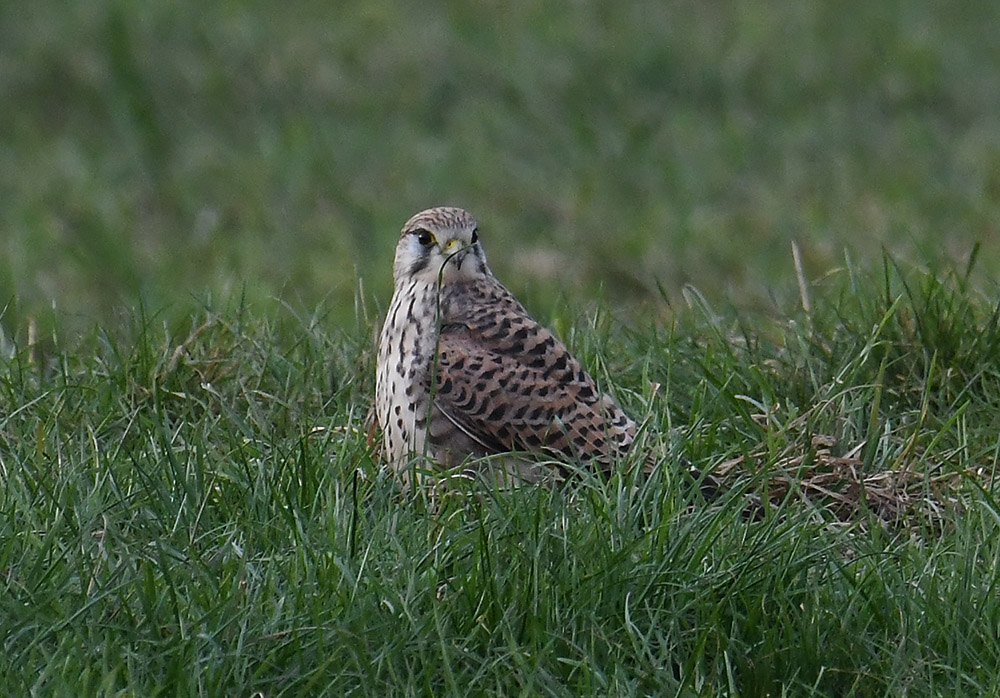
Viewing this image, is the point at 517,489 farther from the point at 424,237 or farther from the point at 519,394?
the point at 424,237

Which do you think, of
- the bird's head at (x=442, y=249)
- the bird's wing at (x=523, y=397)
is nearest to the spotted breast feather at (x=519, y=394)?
the bird's wing at (x=523, y=397)

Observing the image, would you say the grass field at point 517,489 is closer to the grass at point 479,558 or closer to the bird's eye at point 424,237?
the grass at point 479,558

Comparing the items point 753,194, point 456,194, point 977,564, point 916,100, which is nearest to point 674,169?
point 753,194

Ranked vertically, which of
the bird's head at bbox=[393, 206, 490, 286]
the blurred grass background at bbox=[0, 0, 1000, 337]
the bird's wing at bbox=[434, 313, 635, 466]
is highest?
the bird's head at bbox=[393, 206, 490, 286]

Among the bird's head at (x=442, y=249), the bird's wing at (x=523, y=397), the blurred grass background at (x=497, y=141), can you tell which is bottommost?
the blurred grass background at (x=497, y=141)

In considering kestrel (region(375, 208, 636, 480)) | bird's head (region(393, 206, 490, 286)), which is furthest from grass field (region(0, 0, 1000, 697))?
bird's head (region(393, 206, 490, 286))

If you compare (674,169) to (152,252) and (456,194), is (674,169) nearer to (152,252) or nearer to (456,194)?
(456,194)

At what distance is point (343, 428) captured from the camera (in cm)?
462

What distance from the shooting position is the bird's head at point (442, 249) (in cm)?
477

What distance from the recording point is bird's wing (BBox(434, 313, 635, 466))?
4441 millimetres

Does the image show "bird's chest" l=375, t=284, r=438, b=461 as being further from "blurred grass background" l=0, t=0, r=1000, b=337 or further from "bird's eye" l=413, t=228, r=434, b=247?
"blurred grass background" l=0, t=0, r=1000, b=337

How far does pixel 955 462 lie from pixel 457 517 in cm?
140

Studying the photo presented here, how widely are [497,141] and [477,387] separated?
587 cm

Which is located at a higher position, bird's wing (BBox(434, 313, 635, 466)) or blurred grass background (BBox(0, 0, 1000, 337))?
bird's wing (BBox(434, 313, 635, 466))
